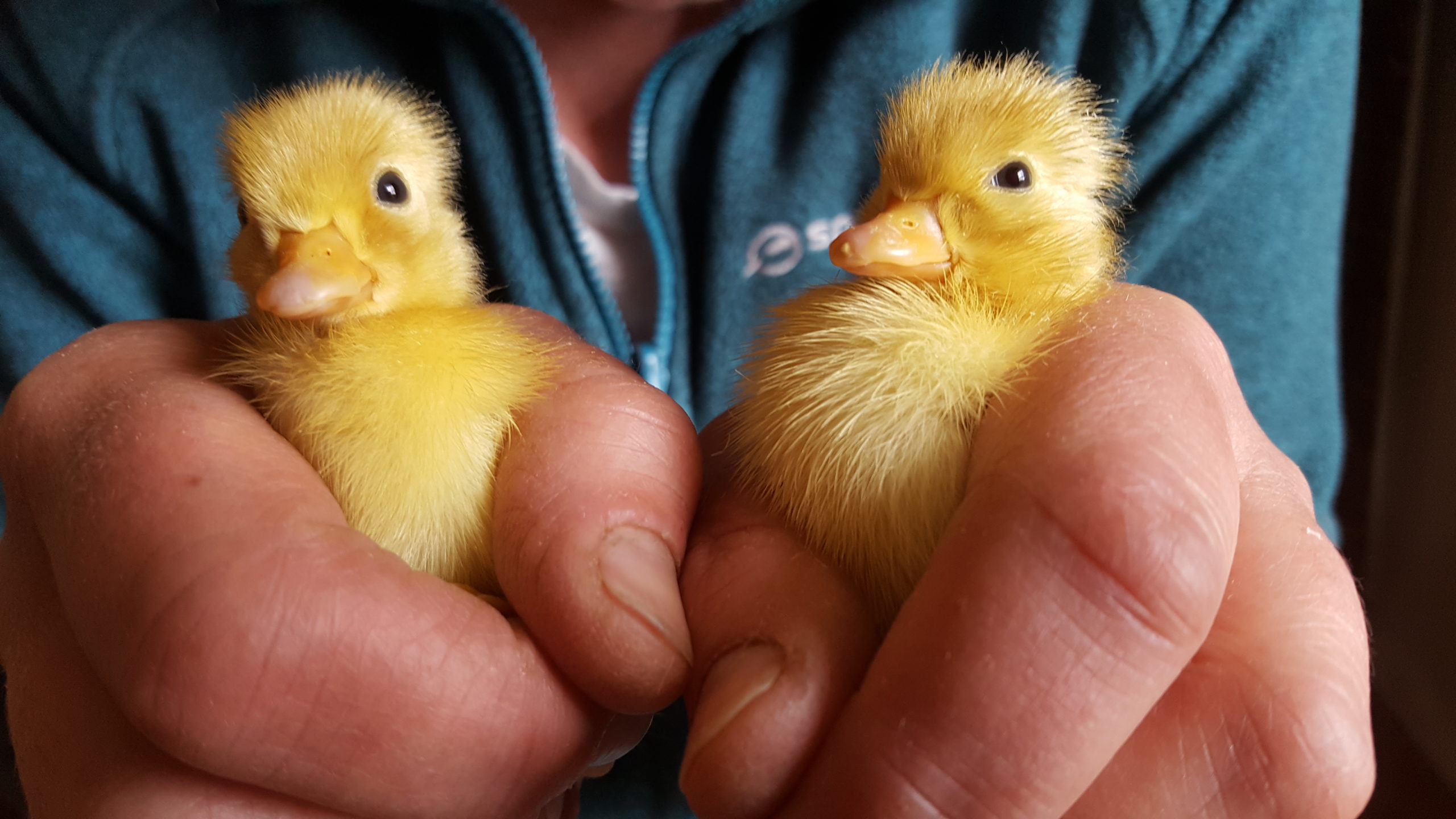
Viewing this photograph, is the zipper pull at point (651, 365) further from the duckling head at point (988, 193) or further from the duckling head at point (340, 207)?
the duckling head at point (988, 193)

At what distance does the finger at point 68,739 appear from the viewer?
1.97ft

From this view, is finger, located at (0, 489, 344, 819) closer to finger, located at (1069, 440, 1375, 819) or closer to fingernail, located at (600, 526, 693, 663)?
fingernail, located at (600, 526, 693, 663)

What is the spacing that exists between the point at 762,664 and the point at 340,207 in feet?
1.60

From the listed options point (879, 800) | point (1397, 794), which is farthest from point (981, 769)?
point (1397, 794)

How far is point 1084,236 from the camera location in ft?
2.27

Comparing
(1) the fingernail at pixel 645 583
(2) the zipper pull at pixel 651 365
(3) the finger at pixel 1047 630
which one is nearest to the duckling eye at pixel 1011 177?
(3) the finger at pixel 1047 630

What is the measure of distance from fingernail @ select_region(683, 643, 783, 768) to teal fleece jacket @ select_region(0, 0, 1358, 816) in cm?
64

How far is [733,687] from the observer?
1.77ft

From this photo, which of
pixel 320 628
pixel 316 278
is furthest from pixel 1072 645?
pixel 316 278

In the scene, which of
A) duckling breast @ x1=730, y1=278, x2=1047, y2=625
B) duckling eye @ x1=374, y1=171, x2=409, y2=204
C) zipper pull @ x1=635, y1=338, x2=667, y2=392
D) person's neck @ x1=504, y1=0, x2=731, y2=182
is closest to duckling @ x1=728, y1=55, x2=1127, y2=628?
duckling breast @ x1=730, y1=278, x2=1047, y2=625

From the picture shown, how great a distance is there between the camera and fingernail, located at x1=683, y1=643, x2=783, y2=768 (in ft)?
1.72

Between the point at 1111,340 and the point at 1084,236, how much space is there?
0.50 feet

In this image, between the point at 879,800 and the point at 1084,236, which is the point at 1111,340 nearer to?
the point at 1084,236

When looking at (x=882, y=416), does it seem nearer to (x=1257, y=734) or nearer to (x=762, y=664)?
(x=762, y=664)
